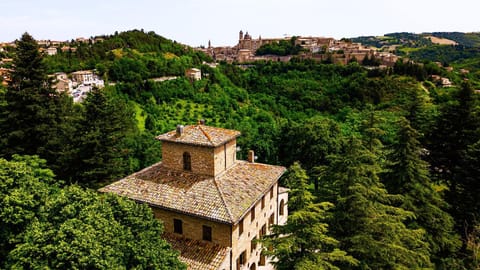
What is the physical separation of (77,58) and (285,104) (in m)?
62.2

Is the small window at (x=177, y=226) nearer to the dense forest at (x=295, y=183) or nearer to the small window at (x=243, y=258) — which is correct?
the small window at (x=243, y=258)

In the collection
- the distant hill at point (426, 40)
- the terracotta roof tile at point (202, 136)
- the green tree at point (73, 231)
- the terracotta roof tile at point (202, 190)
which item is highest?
the distant hill at point (426, 40)

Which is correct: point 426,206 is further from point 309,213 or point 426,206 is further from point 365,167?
point 309,213

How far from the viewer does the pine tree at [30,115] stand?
25.2 meters

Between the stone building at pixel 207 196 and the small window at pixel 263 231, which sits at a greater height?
the stone building at pixel 207 196

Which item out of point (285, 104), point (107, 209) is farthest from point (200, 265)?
point (285, 104)

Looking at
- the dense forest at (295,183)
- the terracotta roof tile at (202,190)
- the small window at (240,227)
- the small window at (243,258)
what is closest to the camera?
the dense forest at (295,183)

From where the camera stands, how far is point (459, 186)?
72.7ft

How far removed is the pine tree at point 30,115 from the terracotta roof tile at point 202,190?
30.0 ft

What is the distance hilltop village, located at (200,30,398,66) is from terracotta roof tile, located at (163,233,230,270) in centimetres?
8695

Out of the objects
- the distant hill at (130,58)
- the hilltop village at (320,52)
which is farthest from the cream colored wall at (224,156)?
the hilltop village at (320,52)

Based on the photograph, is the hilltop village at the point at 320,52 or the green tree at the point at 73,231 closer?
the green tree at the point at 73,231

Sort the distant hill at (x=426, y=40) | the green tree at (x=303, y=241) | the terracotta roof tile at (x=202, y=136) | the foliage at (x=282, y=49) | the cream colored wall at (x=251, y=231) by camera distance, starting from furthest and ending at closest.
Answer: the distant hill at (x=426, y=40)
the foliage at (x=282, y=49)
the terracotta roof tile at (x=202, y=136)
the cream colored wall at (x=251, y=231)
the green tree at (x=303, y=241)

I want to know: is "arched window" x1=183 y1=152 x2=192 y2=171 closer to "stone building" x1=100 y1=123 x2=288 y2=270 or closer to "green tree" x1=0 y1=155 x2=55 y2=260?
"stone building" x1=100 y1=123 x2=288 y2=270
